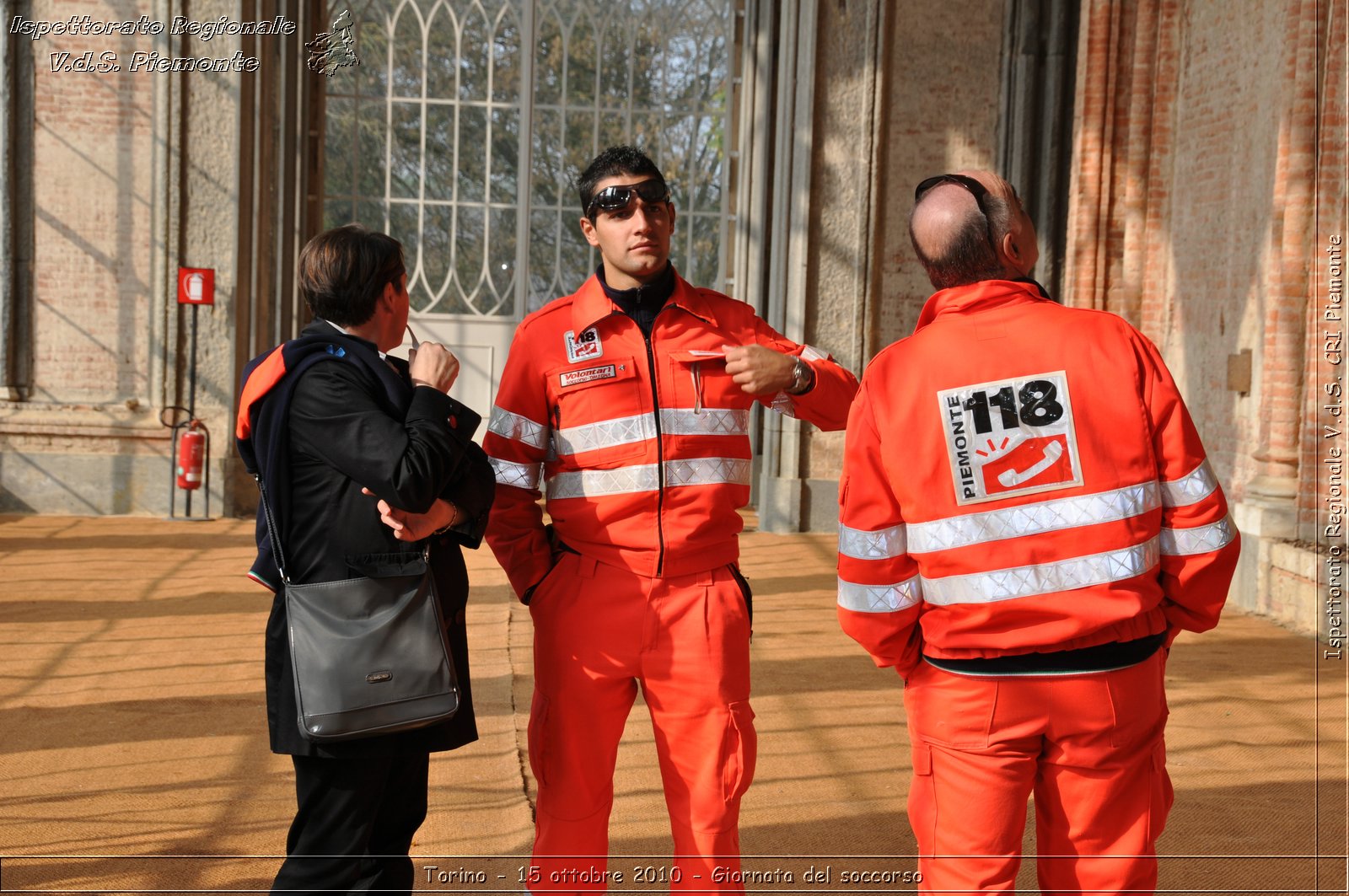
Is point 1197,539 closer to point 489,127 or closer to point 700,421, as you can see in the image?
point 700,421

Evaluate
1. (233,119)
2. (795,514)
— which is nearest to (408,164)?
(233,119)

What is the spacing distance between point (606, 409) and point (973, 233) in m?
0.94

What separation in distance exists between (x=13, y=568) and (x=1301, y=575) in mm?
7935

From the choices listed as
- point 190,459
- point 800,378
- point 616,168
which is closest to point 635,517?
point 800,378

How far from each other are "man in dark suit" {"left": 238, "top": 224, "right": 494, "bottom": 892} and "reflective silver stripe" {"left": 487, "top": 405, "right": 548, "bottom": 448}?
301 millimetres

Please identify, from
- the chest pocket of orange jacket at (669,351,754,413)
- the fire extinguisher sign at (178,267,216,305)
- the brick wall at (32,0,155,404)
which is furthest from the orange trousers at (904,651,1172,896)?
the brick wall at (32,0,155,404)

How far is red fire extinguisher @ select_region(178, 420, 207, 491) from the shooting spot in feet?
32.4

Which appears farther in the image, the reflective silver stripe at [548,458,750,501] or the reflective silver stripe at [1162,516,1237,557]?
the reflective silver stripe at [548,458,750,501]

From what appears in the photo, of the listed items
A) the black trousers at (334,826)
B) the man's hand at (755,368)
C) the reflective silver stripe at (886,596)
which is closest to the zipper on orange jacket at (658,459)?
the man's hand at (755,368)

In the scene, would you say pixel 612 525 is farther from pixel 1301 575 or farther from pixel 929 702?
pixel 1301 575

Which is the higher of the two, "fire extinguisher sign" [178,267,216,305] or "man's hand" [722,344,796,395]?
"fire extinguisher sign" [178,267,216,305]

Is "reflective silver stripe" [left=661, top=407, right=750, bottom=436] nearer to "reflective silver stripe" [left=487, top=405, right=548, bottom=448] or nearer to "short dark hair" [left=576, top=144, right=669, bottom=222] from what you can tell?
"reflective silver stripe" [left=487, top=405, right=548, bottom=448]

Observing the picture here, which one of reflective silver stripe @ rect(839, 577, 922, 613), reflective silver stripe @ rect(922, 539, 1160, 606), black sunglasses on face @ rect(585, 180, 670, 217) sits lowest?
reflective silver stripe @ rect(839, 577, 922, 613)

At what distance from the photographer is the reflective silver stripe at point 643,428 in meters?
2.69
